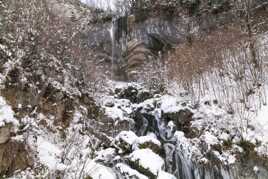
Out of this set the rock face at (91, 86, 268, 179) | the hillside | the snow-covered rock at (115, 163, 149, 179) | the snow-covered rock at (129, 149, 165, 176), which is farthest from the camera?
the rock face at (91, 86, 268, 179)

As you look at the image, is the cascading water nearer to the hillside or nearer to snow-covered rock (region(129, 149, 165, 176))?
the hillside

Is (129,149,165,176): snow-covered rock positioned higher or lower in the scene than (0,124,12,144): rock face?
lower

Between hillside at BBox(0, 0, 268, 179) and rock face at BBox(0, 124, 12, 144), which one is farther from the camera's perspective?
hillside at BBox(0, 0, 268, 179)

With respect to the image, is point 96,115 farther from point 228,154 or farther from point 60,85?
point 228,154

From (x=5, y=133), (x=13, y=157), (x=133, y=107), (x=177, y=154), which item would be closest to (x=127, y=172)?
(x=177, y=154)

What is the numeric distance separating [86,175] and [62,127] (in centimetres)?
255

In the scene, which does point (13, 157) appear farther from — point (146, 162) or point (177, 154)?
point (177, 154)

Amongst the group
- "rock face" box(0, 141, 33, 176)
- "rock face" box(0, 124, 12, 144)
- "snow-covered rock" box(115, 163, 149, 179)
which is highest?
"rock face" box(0, 124, 12, 144)

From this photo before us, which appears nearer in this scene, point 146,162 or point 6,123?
point 6,123

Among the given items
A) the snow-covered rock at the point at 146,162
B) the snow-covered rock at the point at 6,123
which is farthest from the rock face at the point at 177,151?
the snow-covered rock at the point at 6,123

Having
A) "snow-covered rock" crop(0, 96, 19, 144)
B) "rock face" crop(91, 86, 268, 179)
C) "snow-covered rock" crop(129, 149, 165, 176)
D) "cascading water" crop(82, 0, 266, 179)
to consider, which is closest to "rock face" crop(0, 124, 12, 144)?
"snow-covered rock" crop(0, 96, 19, 144)

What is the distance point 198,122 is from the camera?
892 cm

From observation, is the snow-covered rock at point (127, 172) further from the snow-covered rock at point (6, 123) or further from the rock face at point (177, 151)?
the snow-covered rock at point (6, 123)

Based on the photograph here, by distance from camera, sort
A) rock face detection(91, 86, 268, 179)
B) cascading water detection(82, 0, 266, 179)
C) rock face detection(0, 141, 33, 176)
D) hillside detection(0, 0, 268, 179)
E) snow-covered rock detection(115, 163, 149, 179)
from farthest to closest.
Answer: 1. cascading water detection(82, 0, 266, 179)
2. rock face detection(91, 86, 268, 179)
3. snow-covered rock detection(115, 163, 149, 179)
4. hillside detection(0, 0, 268, 179)
5. rock face detection(0, 141, 33, 176)
